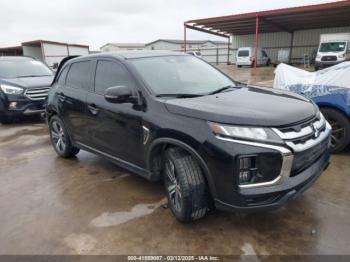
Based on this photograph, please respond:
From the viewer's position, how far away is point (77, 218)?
10.2ft

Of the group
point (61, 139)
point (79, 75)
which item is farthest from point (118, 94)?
point (61, 139)

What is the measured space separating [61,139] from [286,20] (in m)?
25.2

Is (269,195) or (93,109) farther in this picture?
(93,109)

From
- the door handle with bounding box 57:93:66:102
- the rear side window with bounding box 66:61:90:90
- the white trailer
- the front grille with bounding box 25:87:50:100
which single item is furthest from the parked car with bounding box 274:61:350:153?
the white trailer

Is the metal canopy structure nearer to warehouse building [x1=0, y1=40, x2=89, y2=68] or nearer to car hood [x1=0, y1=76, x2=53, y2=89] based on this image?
warehouse building [x1=0, y1=40, x2=89, y2=68]

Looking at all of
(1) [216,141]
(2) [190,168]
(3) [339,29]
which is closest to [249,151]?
(1) [216,141]

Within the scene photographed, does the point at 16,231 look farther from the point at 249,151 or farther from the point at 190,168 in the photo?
the point at 249,151

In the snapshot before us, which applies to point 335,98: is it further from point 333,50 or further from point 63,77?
point 333,50

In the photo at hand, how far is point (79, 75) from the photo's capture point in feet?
13.7

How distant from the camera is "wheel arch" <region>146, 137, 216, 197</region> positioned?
250 centimetres

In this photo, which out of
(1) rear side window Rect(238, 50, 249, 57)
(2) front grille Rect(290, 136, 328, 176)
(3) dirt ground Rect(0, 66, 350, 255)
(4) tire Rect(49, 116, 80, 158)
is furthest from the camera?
(1) rear side window Rect(238, 50, 249, 57)

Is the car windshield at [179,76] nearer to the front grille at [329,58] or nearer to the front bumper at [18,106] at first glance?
the front bumper at [18,106]

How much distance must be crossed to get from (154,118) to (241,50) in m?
27.2

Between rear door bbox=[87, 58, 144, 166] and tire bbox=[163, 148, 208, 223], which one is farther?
rear door bbox=[87, 58, 144, 166]
